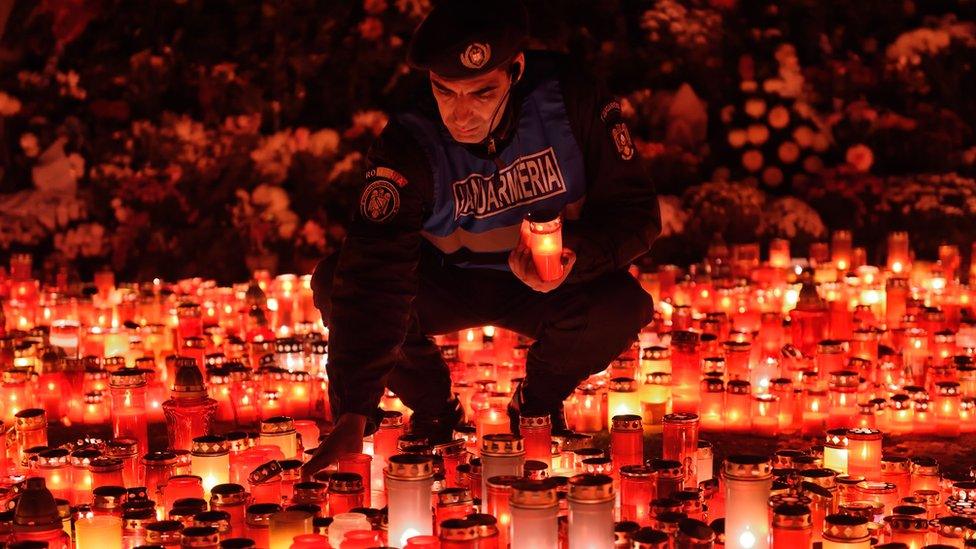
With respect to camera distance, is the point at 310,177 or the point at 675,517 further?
the point at 310,177

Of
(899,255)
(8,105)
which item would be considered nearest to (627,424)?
(899,255)

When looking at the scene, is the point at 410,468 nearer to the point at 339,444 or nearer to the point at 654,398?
the point at 339,444

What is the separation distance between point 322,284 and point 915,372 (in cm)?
219

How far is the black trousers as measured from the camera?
389 centimetres

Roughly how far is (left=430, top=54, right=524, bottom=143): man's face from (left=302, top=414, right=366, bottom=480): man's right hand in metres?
0.81

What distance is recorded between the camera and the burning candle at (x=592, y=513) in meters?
2.83

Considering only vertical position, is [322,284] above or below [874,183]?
below

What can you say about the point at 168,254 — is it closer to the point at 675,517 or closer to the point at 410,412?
the point at 410,412

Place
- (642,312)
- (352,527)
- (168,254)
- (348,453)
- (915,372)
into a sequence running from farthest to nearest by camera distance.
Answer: (168,254) < (915,372) < (642,312) < (348,453) < (352,527)

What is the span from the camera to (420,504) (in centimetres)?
301

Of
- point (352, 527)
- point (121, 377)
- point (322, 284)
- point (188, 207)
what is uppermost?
point (188, 207)

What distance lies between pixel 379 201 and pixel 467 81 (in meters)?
0.38

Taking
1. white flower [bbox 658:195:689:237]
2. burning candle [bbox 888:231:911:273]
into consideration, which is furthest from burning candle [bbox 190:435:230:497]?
white flower [bbox 658:195:689:237]

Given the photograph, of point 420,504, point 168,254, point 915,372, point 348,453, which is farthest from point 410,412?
point 168,254
